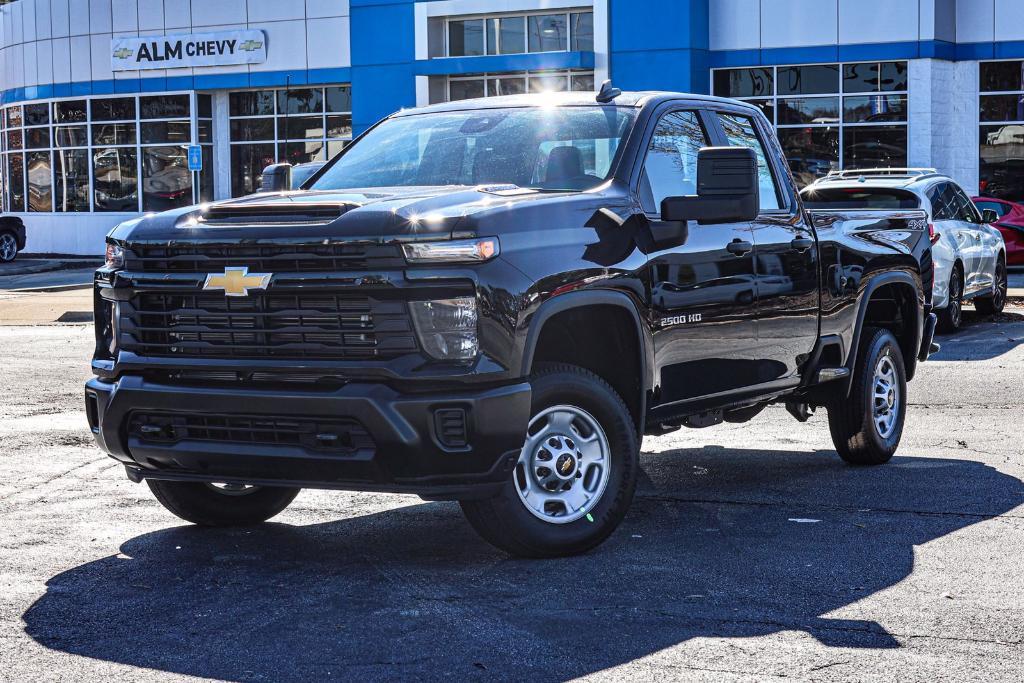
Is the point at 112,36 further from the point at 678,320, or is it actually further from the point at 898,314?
the point at 678,320

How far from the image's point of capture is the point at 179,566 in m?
6.30

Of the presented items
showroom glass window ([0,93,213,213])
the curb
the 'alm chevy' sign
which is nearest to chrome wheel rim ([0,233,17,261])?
showroom glass window ([0,93,213,213])

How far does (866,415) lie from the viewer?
8.67m

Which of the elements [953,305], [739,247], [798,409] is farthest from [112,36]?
[739,247]

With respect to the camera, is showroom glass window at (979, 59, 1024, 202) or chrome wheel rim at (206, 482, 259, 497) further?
showroom glass window at (979, 59, 1024, 202)

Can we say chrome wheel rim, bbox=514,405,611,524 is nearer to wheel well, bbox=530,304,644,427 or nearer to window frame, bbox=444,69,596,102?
wheel well, bbox=530,304,644,427

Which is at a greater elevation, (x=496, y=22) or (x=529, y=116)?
(x=496, y=22)

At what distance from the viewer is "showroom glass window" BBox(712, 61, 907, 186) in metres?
33.2

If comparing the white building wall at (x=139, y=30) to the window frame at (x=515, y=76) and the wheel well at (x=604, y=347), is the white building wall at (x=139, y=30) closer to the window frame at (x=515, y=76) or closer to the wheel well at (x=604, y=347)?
the window frame at (x=515, y=76)

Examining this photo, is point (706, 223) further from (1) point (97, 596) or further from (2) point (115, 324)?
(1) point (97, 596)

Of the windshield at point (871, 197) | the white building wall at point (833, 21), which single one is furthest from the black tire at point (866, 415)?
the white building wall at point (833, 21)

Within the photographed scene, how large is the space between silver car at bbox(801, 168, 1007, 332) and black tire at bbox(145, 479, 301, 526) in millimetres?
8912

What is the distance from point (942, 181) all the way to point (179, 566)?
12.2 metres

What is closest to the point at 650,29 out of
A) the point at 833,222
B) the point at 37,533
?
the point at 833,222
